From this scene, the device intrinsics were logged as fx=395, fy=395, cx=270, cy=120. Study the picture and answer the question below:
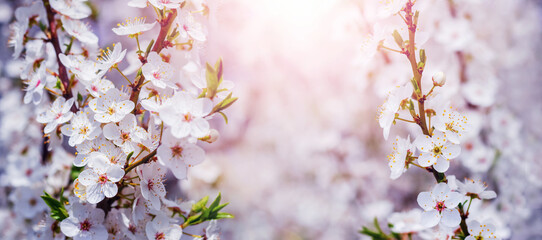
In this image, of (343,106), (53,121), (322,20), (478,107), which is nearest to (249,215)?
(343,106)

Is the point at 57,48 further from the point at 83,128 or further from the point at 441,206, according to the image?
the point at 441,206

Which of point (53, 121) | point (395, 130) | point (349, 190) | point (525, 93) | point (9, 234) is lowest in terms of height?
point (9, 234)

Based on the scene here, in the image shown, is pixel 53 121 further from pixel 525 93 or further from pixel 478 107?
pixel 525 93

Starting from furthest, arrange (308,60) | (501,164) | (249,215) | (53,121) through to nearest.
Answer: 1. (249,215)
2. (308,60)
3. (501,164)
4. (53,121)

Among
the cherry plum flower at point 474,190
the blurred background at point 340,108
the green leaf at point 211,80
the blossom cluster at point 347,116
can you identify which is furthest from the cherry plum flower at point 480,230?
the green leaf at point 211,80

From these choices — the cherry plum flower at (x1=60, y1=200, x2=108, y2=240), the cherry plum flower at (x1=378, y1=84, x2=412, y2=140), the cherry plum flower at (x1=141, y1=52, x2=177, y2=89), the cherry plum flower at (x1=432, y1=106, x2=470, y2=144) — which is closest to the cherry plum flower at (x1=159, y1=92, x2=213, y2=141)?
the cherry plum flower at (x1=141, y1=52, x2=177, y2=89)

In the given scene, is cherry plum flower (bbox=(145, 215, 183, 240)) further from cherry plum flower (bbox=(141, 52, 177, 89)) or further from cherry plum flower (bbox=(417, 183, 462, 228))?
cherry plum flower (bbox=(417, 183, 462, 228))
